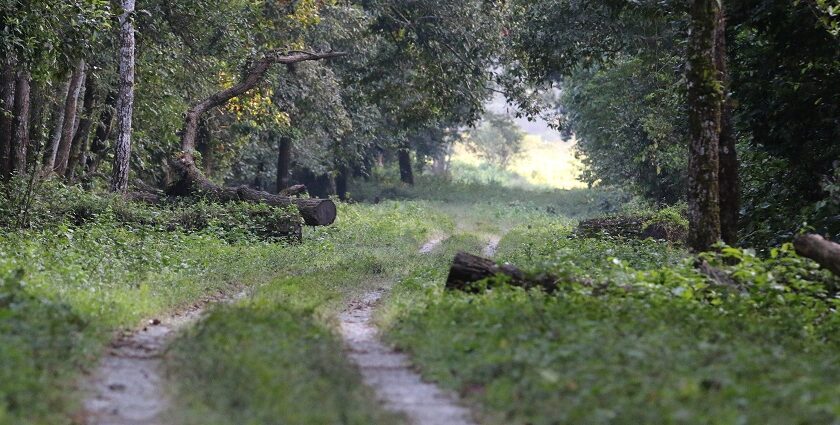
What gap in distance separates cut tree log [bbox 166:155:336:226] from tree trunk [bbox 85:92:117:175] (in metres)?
3.12

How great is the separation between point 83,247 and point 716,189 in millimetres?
10263

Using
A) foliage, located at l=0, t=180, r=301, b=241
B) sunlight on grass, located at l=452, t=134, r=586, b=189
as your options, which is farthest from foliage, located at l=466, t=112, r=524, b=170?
foliage, located at l=0, t=180, r=301, b=241

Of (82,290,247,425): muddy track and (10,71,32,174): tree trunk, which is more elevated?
(10,71,32,174): tree trunk

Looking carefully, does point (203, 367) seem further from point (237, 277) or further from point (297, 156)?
point (297, 156)

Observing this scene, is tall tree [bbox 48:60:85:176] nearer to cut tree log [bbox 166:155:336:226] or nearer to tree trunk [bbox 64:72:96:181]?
tree trunk [bbox 64:72:96:181]

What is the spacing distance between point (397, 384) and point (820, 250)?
19.0 feet

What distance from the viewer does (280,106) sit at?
3466cm

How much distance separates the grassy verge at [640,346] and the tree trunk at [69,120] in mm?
13740

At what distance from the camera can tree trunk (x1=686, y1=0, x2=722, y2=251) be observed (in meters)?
13.5

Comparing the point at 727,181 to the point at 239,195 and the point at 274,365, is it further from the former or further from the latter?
the point at 239,195

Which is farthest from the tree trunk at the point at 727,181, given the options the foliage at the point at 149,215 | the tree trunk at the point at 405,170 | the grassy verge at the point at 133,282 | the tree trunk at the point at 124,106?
the tree trunk at the point at 405,170

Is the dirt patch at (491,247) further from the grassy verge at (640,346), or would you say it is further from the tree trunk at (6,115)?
the tree trunk at (6,115)

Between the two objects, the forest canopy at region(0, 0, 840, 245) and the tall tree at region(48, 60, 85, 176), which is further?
the tall tree at region(48, 60, 85, 176)

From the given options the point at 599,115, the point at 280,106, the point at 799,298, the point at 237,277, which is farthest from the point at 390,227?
the point at 799,298
